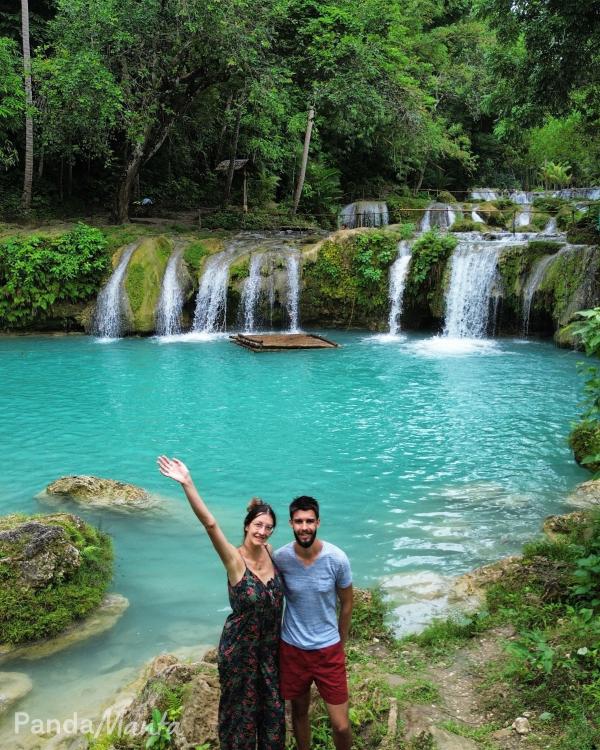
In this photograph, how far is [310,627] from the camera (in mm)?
3295

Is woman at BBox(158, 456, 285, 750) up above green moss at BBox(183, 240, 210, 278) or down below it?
below

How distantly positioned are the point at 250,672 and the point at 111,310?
60.1 feet

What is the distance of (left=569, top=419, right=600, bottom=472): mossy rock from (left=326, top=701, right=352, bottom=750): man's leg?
661 cm

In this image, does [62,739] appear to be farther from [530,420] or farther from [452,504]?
[530,420]

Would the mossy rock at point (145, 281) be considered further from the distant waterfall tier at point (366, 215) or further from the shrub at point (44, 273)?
the distant waterfall tier at point (366, 215)

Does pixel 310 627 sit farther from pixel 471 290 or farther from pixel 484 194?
pixel 484 194

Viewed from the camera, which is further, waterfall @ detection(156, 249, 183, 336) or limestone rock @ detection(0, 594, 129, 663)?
waterfall @ detection(156, 249, 183, 336)

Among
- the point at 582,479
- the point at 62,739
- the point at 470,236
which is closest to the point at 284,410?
the point at 582,479

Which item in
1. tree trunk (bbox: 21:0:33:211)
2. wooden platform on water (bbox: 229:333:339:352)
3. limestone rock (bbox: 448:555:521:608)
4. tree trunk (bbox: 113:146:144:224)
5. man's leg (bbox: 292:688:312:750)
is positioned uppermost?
tree trunk (bbox: 21:0:33:211)

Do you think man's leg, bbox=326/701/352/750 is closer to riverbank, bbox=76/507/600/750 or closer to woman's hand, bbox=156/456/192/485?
riverbank, bbox=76/507/600/750

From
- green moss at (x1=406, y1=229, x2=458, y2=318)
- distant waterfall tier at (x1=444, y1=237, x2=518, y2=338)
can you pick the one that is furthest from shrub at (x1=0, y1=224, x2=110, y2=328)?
distant waterfall tier at (x1=444, y1=237, x2=518, y2=338)

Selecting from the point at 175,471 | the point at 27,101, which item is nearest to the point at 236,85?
the point at 27,101

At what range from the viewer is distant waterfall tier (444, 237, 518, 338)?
1988cm

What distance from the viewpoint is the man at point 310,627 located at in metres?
3.27
